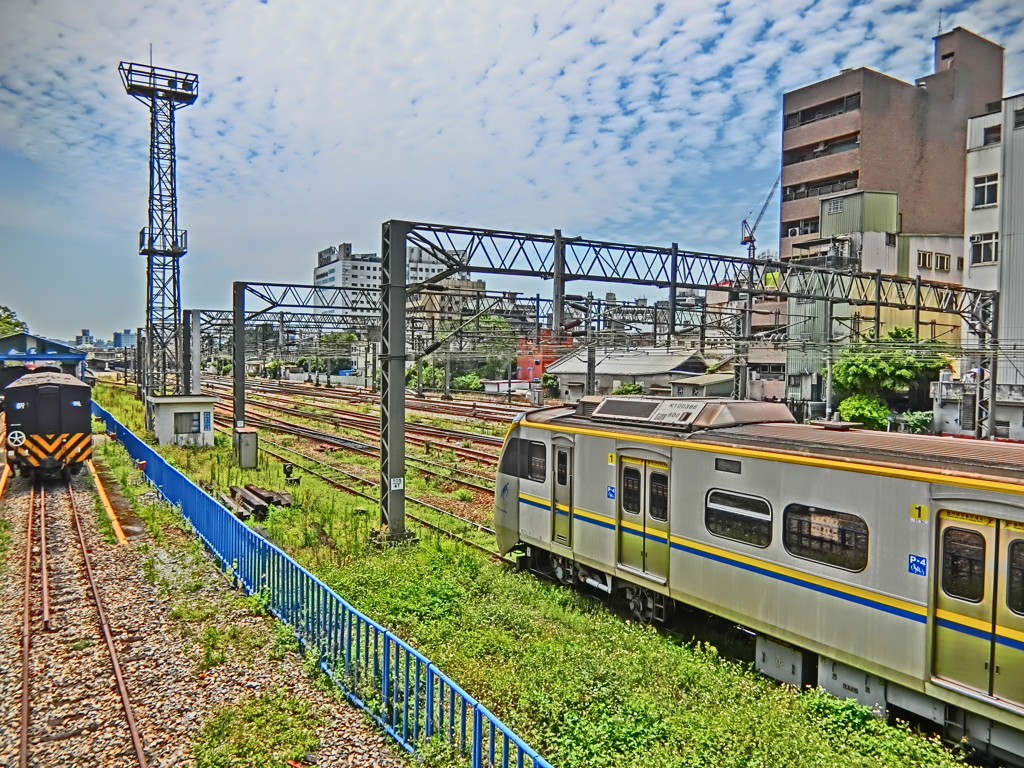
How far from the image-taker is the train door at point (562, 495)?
11.2 m

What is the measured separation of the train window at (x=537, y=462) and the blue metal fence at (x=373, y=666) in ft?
13.4

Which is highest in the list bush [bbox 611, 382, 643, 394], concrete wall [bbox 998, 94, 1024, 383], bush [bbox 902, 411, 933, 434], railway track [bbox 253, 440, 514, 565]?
concrete wall [bbox 998, 94, 1024, 383]

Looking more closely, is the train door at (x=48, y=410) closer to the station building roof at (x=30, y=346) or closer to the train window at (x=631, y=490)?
the train window at (x=631, y=490)

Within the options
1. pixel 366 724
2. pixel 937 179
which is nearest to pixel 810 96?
pixel 937 179

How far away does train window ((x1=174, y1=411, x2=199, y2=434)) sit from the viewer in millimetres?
27541

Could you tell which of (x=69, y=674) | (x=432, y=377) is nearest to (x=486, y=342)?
(x=432, y=377)

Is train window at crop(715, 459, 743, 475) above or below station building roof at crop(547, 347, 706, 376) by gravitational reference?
below

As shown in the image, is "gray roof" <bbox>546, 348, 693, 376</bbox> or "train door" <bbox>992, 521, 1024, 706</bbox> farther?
Result: "gray roof" <bbox>546, 348, 693, 376</bbox>

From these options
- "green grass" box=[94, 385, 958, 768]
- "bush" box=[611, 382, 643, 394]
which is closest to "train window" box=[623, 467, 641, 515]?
"green grass" box=[94, 385, 958, 768]

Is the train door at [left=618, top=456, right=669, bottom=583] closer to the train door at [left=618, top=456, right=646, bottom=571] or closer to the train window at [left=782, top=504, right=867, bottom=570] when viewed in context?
the train door at [left=618, top=456, right=646, bottom=571]

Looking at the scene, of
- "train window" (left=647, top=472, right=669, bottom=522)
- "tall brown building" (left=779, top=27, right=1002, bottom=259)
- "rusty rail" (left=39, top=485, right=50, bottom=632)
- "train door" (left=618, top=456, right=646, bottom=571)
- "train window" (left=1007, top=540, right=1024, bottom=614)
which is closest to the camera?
"train window" (left=1007, top=540, right=1024, bottom=614)

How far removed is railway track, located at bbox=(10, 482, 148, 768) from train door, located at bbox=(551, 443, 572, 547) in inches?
247

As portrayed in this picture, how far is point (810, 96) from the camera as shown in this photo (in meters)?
50.1

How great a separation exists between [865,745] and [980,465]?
2.79 meters
